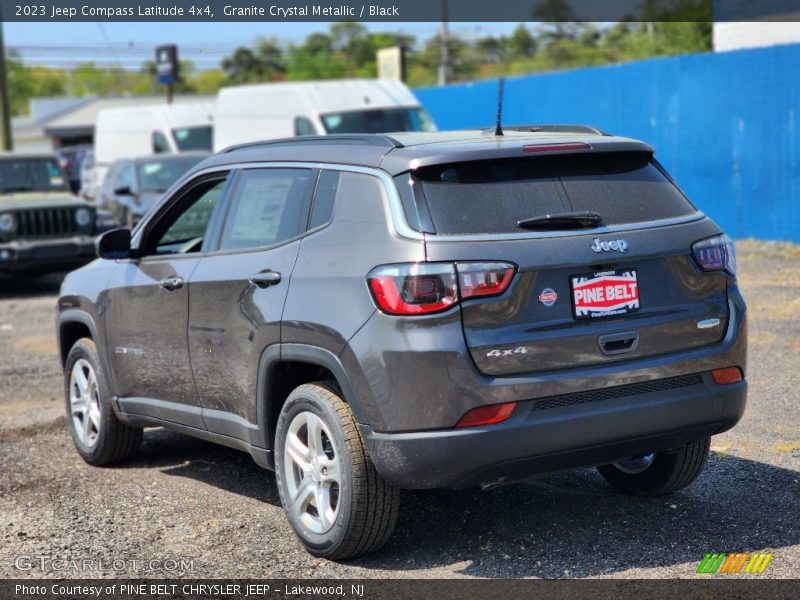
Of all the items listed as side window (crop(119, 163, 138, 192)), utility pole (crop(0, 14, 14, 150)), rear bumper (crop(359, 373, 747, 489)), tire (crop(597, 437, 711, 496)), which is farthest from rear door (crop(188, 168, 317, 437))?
utility pole (crop(0, 14, 14, 150))

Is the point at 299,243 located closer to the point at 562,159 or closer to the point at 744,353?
the point at 562,159

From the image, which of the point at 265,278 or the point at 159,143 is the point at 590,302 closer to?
the point at 265,278

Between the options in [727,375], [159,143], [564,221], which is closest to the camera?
[564,221]

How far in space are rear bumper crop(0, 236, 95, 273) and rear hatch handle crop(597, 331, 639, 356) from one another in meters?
12.0

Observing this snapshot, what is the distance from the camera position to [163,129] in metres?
23.6

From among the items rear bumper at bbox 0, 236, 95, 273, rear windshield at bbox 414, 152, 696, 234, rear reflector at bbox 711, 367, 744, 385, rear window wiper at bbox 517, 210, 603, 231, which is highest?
rear windshield at bbox 414, 152, 696, 234

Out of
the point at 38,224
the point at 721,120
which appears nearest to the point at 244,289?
the point at 38,224

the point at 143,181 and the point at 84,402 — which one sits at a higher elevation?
the point at 84,402

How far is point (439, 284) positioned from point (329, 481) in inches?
42.8

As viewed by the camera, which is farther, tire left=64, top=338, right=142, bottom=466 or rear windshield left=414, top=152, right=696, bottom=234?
tire left=64, top=338, right=142, bottom=466

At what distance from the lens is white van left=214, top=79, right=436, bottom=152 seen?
18.8 m

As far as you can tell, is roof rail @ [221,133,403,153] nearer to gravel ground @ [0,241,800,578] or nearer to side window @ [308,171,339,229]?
side window @ [308,171,339,229]

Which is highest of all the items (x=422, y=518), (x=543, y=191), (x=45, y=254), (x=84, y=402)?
(x=543, y=191)

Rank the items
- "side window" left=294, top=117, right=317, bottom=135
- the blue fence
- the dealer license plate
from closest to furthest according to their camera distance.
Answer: the dealer license plate → the blue fence → "side window" left=294, top=117, right=317, bottom=135
